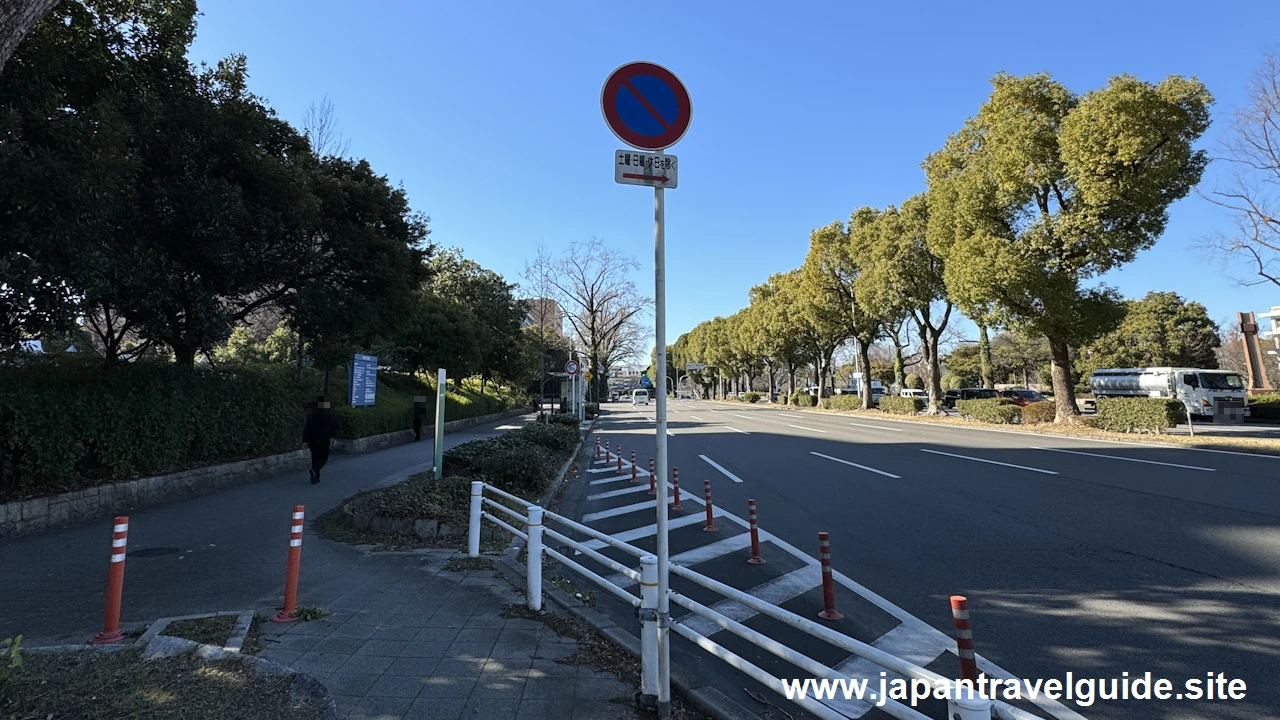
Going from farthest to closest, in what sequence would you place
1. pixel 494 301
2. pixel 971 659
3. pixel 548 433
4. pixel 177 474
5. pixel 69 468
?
pixel 494 301 < pixel 548 433 < pixel 177 474 < pixel 69 468 < pixel 971 659

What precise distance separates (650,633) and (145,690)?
2.66m

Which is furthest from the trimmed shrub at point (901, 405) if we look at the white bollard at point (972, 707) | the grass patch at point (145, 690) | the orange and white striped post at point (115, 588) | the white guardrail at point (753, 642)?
the orange and white striped post at point (115, 588)

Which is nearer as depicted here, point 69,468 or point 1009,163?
point 69,468

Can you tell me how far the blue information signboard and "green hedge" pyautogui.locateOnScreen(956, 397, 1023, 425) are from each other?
2348 cm

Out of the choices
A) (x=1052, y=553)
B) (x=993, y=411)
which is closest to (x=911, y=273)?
(x=993, y=411)

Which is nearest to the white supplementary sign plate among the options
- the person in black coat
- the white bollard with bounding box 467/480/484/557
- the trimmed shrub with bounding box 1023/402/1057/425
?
the white bollard with bounding box 467/480/484/557

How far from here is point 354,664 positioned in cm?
370

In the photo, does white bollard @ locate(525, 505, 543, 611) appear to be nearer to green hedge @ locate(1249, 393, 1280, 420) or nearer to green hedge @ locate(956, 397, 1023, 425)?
green hedge @ locate(956, 397, 1023, 425)

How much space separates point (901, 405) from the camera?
108 ft

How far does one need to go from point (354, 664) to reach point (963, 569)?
207 inches

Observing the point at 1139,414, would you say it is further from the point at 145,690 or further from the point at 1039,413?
the point at 145,690

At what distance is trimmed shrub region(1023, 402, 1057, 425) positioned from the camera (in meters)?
21.3

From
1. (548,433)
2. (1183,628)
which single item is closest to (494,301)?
Result: (548,433)

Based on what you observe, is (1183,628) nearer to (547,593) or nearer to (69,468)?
(547,593)
